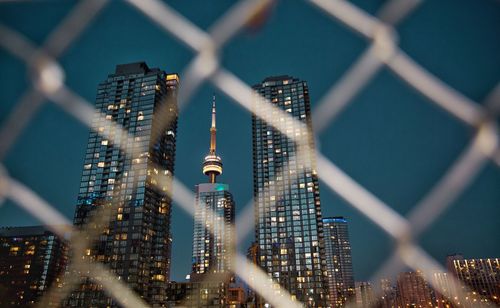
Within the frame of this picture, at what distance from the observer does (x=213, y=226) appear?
4043 inches

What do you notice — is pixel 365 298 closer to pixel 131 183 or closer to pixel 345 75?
pixel 131 183

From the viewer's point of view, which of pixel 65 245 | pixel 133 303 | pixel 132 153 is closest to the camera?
pixel 133 303

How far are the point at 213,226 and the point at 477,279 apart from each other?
218 feet

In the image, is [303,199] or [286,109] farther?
[286,109]

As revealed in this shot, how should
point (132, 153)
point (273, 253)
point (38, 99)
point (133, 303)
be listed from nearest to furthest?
point (38, 99)
point (133, 303)
point (132, 153)
point (273, 253)

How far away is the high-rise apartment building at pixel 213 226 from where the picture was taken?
3720 inches

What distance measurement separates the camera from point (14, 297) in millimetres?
55438

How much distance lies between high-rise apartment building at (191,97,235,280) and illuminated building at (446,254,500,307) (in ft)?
174

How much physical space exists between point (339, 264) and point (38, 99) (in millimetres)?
122595

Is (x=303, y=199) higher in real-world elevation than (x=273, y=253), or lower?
higher

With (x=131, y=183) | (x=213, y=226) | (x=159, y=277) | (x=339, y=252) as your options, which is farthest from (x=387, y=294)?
(x=131, y=183)

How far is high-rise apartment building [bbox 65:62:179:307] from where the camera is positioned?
1529 inches

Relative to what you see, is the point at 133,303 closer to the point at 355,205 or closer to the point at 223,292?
the point at 223,292

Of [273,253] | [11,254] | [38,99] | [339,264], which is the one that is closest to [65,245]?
[11,254]
